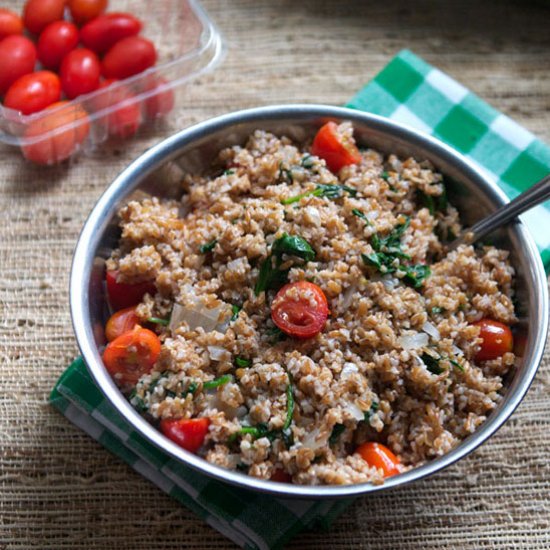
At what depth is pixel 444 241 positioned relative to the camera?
2664 millimetres

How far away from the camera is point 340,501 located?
252 cm

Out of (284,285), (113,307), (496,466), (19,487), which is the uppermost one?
(284,285)

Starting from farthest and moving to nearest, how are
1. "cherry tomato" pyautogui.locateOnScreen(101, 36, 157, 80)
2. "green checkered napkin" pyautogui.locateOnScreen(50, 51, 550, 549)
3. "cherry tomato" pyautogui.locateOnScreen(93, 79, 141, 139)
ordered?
"cherry tomato" pyautogui.locateOnScreen(101, 36, 157, 80), "cherry tomato" pyautogui.locateOnScreen(93, 79, 141, 139), "green checkered napkin" pyautogui.locateOnScreen(50, 51, 550, 549)

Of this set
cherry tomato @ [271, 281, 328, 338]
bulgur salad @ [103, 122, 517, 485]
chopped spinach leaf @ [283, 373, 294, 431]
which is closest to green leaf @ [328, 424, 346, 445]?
bulgur salad @ [103, 122, 517, 485]

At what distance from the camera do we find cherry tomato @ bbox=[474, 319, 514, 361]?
2.39 m

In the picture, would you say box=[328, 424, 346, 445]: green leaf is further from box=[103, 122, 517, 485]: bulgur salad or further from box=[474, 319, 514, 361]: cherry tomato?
box=[474, 319, 514, 361]: cherry tomato

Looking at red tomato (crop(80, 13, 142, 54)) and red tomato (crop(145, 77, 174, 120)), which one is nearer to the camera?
red tomato (crop(145, 77, 174, 120))

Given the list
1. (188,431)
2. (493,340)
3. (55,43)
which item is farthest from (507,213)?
(55,43)

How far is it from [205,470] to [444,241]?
1169 millimetres

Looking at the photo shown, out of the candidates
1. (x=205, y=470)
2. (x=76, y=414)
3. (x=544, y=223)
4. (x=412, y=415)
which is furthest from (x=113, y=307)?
(x=544, y=223)

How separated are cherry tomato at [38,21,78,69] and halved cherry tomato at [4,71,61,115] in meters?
0.13

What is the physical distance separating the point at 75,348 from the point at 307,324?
106 cm

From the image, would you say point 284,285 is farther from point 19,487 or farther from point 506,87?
point 506,87

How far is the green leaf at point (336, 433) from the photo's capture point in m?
2.21
